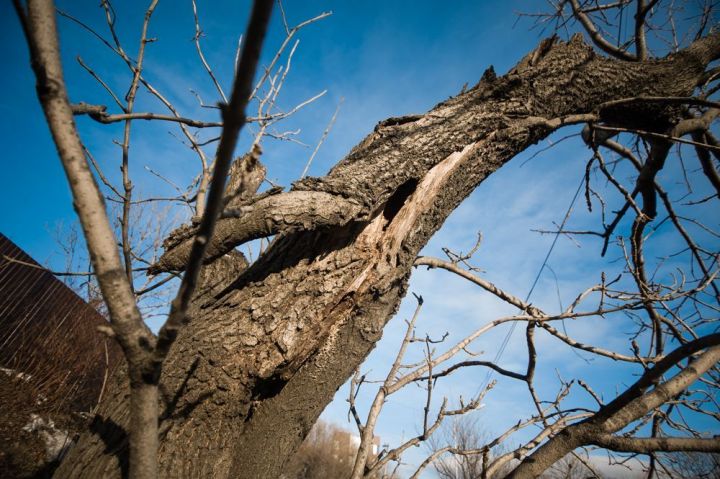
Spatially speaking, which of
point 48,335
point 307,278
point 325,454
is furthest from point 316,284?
point 325,454

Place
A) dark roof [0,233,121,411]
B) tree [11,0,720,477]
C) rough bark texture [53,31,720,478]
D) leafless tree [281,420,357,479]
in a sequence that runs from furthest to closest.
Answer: leafless tree [281,420,357,479] < dark roof [0,233,121,411] < rough bark texture [53,31,720,478] < tree [11,0,720,477]

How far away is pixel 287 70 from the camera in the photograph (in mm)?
2549

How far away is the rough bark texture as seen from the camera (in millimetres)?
1091

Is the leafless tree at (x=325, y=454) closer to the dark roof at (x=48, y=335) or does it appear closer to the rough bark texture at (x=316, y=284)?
the dark roof at (x=48, y=335)

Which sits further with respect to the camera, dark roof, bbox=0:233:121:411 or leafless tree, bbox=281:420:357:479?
leafless tree, bbox=281:420:357:479

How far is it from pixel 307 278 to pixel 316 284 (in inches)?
1.8

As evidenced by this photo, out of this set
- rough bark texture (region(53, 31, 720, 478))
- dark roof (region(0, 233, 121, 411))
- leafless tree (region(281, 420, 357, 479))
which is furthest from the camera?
leafless tree (region(281, 420, 357, 479))

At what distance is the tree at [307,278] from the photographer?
2.24 feet

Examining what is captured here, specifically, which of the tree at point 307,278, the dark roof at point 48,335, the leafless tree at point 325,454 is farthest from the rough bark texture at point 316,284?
the leafless tree at point 325,454

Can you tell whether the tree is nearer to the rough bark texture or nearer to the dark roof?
the rough bark texture

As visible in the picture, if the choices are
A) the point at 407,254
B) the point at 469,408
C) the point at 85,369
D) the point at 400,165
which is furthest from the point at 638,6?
the point at 85,369

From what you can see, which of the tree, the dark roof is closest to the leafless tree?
the dark roof

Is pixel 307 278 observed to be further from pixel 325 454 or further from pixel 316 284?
pixel 325 454

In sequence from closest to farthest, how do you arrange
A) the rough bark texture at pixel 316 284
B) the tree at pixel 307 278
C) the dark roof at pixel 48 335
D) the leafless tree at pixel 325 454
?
the tree at pixel 307 278, the rough bark texture at pixel 316 284, the dark roof at pixel 48 335, the leafless tree at pixel 325 454
